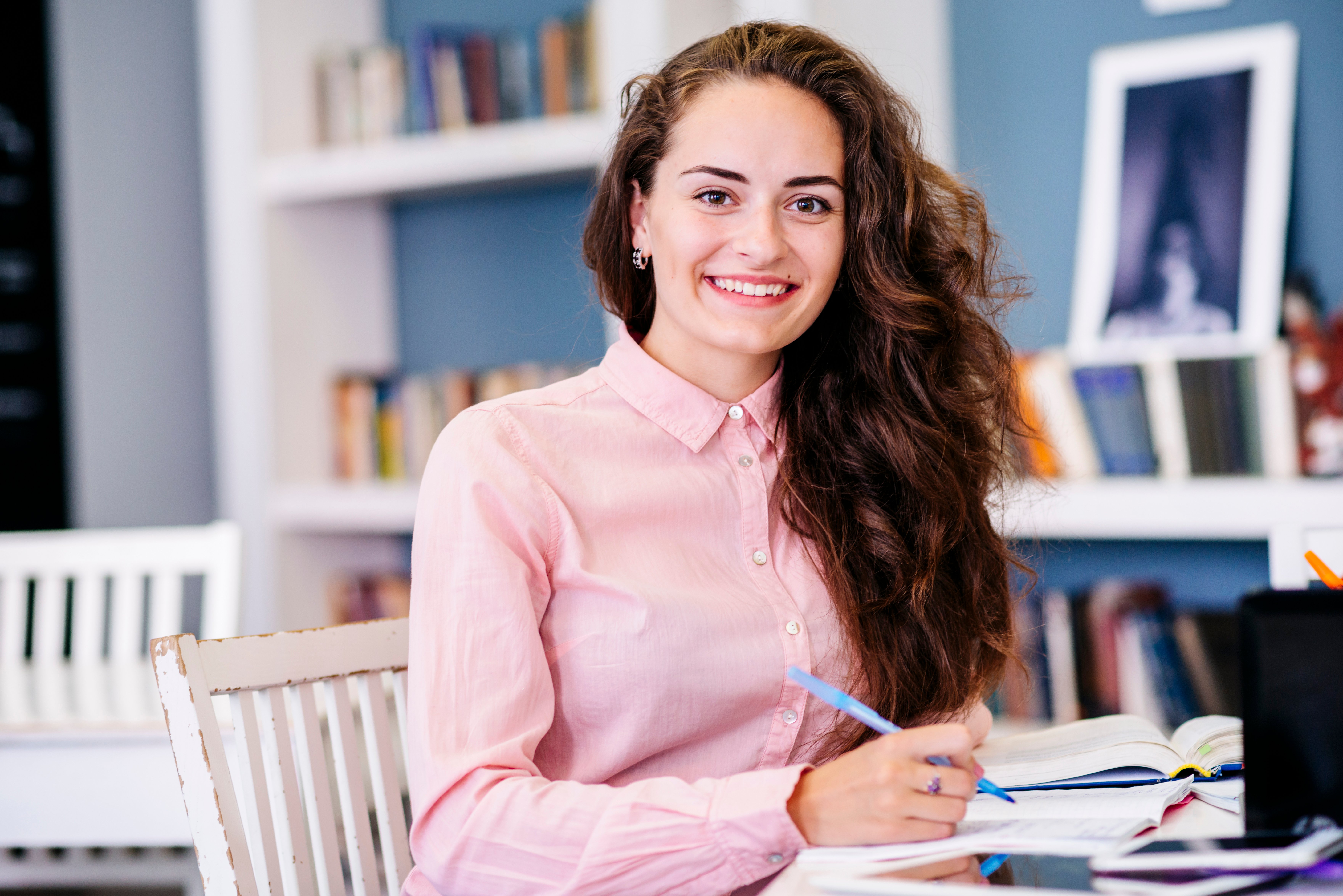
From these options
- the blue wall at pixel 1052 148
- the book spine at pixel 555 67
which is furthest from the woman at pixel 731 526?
the book spine at pixel 555 67

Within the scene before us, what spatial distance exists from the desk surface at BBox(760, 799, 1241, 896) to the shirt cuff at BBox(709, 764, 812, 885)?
18 mm

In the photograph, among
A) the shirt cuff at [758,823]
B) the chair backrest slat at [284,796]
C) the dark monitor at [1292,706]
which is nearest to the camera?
the dark monitor at [1292,706]

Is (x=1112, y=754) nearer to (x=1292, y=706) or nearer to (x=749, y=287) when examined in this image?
(x=1292, y=706)

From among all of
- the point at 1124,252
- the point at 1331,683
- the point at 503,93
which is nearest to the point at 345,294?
the point at 503,93

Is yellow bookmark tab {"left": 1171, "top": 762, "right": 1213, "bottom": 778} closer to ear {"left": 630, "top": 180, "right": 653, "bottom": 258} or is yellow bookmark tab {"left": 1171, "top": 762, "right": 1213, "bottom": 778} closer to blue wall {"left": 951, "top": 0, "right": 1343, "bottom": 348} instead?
ear {"left": 630, "top": 180, "right": 653, "bottom": 258}

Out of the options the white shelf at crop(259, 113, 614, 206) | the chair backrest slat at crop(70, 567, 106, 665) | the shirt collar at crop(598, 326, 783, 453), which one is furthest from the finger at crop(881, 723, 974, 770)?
the white shelf at crop(259, 113, 614, 206)

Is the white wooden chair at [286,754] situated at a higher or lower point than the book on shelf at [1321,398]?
lower

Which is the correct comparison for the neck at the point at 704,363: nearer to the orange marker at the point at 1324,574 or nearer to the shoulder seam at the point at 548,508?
the shoulder seam at the point at 548,508

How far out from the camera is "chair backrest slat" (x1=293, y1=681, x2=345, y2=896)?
3.73 ft

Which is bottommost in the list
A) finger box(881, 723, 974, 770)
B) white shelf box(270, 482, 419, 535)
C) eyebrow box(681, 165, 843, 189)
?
white shelf box(270, 482, 419, 535)

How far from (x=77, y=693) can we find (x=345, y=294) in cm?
167

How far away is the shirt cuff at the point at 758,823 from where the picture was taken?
90 cm

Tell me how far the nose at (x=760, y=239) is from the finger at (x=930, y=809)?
576mm

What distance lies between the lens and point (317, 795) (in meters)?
1.14
